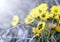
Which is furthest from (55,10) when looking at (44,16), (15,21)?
(15,21)

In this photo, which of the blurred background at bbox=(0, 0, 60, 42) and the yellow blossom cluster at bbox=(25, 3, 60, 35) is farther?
the blurred background at bbox=(0, 0, 60, 42)

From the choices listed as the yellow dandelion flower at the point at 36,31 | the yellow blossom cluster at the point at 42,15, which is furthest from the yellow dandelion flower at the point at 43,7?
the yellow dandelion flower at the point at 36,31

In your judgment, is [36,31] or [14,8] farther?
[14,8]

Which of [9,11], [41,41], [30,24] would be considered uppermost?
[9,11]

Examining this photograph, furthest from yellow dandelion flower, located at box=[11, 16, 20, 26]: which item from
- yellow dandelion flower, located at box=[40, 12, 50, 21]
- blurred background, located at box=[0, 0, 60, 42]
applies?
yellow dandelion flower, located at box=[40, 12, 50, 21]

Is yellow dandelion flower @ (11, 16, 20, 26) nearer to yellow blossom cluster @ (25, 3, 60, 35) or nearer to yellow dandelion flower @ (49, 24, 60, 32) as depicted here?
yellow blossom cluster @ (25, 3, 60, 35)

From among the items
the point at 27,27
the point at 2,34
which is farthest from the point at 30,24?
the point at 2,34

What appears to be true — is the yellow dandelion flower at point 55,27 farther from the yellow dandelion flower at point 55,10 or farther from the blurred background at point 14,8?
the blurred background at point 14,8

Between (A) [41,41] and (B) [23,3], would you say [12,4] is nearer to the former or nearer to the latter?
(B) [23,3]

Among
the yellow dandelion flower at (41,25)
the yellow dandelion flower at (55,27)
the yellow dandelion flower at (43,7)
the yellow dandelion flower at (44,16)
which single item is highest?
the yellow dandelion flower at (43,7)

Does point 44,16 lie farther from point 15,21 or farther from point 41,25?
point 15,21

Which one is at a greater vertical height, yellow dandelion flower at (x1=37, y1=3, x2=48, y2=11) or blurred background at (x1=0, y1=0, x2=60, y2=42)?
blurred background at (x1=0, y1=0, x2=60, y2=42)
